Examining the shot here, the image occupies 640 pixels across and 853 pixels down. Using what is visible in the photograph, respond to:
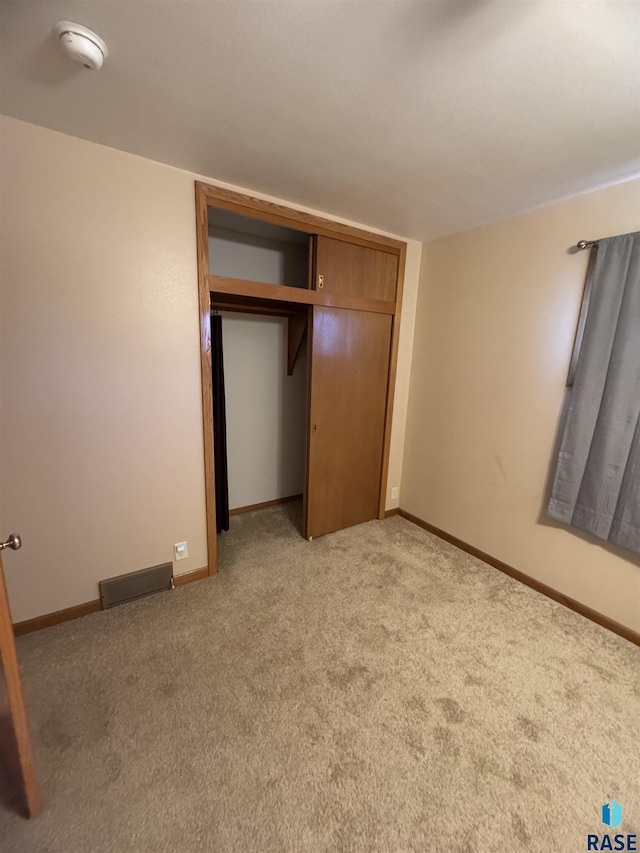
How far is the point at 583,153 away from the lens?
5.02 feet

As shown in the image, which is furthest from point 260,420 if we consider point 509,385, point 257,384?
point 509,385

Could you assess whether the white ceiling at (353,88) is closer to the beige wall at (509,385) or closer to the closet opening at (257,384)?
the beige wall at (509,385)

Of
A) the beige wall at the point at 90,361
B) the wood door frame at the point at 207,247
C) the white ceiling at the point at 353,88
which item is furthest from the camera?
the wood door frame at the point at 207,247

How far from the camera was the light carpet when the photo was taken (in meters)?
1.09

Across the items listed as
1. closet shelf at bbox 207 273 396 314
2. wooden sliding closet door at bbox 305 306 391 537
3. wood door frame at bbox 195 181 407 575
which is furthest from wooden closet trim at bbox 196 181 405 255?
wooden sliding closet door at bbox 305 306 391 537

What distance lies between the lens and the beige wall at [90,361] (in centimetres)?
154

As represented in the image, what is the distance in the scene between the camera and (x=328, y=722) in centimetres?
140

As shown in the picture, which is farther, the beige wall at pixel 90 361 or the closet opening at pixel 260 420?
the closet opening at pixel 260 420

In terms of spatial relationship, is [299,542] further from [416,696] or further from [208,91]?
[208,91]

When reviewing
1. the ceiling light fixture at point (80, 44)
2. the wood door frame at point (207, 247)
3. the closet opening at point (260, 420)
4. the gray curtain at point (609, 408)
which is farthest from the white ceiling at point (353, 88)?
the closet opening at point (260, 420)

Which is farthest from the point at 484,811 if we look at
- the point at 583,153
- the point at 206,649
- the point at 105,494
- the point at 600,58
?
the point at 583,153

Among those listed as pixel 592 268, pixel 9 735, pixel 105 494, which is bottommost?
pixel 9 735

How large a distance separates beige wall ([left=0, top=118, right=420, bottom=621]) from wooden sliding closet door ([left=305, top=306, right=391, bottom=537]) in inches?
35.4

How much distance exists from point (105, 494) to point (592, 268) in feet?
9.87
